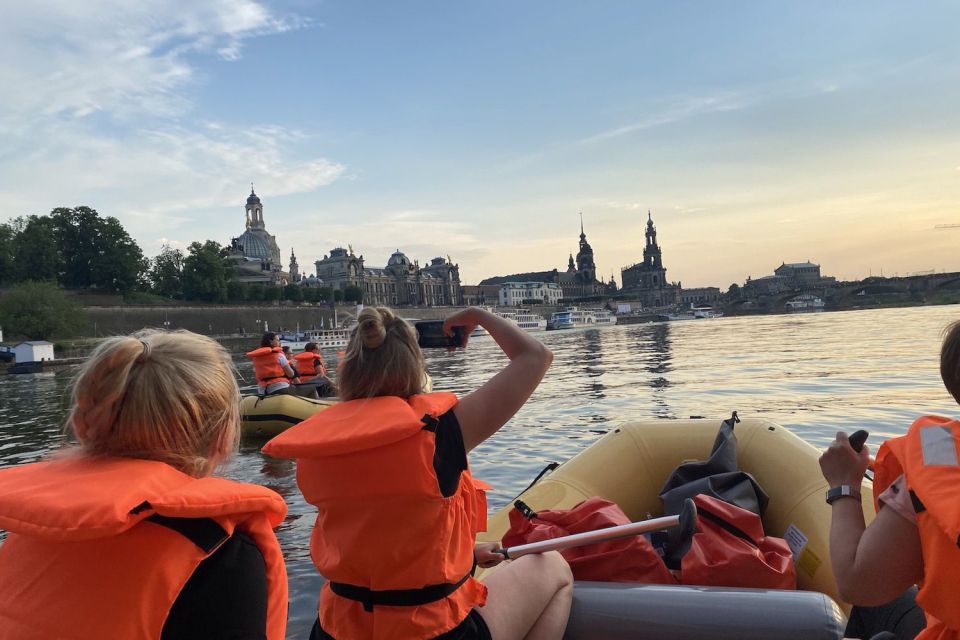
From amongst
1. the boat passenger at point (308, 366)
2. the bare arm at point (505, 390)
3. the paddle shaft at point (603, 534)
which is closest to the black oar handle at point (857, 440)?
the bare arm at point (505, 390)

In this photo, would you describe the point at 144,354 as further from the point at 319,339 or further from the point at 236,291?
the point at 236,291

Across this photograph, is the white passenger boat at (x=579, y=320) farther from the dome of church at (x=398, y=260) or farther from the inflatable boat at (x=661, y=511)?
the inflatable boat at (x=661, y=511)

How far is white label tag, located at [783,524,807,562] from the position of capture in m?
3.50

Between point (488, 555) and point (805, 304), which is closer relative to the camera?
point (488, 555)

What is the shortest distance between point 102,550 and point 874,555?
1.54 metres

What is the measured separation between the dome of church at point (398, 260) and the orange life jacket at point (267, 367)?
113 m

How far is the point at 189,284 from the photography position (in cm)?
7019

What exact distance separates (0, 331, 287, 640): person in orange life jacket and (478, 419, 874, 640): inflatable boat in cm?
140

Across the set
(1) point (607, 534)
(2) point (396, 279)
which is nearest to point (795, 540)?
(1) point (607, 534)

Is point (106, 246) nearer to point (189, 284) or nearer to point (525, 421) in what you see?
point (189, 284)

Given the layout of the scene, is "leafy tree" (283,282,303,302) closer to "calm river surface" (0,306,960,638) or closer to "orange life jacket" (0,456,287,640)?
"calm river surface" (0,306,960,638)

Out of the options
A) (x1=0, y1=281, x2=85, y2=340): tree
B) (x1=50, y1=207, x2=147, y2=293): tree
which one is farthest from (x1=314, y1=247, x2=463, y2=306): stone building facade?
(x1=0, y1=281, x2=85, y2=340): tree

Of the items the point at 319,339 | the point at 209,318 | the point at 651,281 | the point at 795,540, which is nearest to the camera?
the point at 795,540

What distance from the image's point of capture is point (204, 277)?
233 ft
